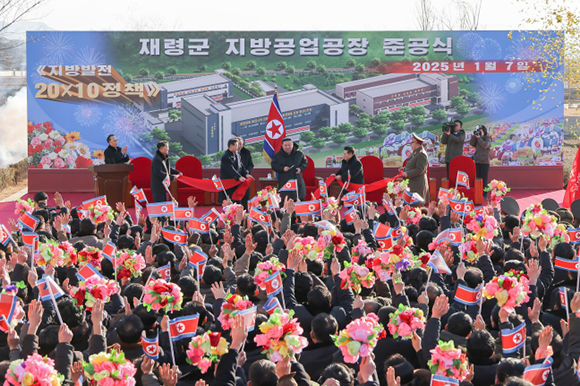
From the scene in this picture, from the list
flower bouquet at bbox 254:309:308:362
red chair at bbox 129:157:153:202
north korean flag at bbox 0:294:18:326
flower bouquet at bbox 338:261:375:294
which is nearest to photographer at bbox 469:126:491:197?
red chair at bbox 129:157:153:202

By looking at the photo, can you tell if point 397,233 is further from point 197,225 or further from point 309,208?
point 197,225

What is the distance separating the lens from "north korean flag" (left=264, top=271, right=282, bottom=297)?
3.88 meters

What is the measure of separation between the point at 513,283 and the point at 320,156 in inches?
383

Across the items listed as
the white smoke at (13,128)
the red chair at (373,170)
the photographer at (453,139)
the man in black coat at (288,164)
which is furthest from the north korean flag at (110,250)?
the white smoke at (13,128)

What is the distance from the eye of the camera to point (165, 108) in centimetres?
1318

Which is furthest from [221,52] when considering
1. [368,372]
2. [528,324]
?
[368,372]

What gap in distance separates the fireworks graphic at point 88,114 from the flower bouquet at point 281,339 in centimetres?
1111

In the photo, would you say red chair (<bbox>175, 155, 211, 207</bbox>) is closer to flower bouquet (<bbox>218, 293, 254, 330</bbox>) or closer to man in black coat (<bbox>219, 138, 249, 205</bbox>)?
man in black coat (<bbox>219, 138, 249, 205</bbox>)

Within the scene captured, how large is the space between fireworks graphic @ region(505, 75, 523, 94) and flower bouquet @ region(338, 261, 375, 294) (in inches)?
414

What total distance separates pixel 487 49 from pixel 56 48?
29.6ft

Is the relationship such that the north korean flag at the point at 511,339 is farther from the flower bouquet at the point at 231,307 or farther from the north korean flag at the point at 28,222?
the north korean flag at the point at 28,222

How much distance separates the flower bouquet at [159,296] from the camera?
3.60m

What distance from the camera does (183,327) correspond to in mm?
3531

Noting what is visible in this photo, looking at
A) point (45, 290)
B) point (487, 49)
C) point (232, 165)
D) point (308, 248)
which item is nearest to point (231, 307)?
point (45, 290)
